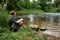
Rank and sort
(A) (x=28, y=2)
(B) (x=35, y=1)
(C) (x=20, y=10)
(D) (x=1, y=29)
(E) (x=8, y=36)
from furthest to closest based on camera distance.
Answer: (B) (x=35, y=1) < (A) (x=28, y=2) < (C) (x=20, y=10) < (D) (x=1, y=29) < (E) (x=8, y=36)

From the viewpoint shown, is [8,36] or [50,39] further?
[50,39]

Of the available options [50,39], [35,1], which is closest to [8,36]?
[50,39]

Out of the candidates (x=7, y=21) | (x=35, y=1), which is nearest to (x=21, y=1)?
(x=35, y=1)

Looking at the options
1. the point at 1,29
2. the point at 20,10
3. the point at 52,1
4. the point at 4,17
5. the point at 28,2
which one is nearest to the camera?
the point at 1,29

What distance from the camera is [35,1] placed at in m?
52.1

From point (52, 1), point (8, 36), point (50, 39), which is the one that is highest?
point (8, 36)

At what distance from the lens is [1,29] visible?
31.9 ft

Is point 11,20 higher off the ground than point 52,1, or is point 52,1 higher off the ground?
point 11,20

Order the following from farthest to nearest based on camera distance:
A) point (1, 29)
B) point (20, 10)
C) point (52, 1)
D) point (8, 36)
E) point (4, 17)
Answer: point (52, 1) < point (20, 10) < point (4, 17) < point (1, 29) < point (8, 36)

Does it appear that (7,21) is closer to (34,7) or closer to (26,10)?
(26,10)

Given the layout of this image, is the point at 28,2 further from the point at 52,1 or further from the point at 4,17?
the point at 4,17

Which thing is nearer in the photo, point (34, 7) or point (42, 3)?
point (34, 7)

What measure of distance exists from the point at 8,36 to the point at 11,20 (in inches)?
81.7

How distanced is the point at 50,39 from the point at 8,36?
2937mm
